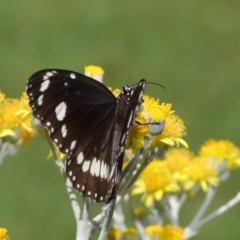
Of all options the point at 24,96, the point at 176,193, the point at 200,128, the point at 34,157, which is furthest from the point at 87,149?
the point at 200,128

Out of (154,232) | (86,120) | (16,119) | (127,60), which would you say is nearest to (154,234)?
(154,232)

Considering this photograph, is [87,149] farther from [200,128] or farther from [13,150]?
[200,128]

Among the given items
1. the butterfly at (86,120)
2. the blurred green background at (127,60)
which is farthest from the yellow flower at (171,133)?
the blurred green background at (127,60)

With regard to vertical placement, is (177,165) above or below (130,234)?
above

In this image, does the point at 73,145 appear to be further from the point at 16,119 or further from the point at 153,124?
the point at 16,119

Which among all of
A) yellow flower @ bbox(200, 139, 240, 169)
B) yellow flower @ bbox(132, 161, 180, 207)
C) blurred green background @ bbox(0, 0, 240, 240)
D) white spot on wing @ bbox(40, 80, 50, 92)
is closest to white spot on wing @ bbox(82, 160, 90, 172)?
white spot on wing @ bbox(40, 80, 50, 92)
